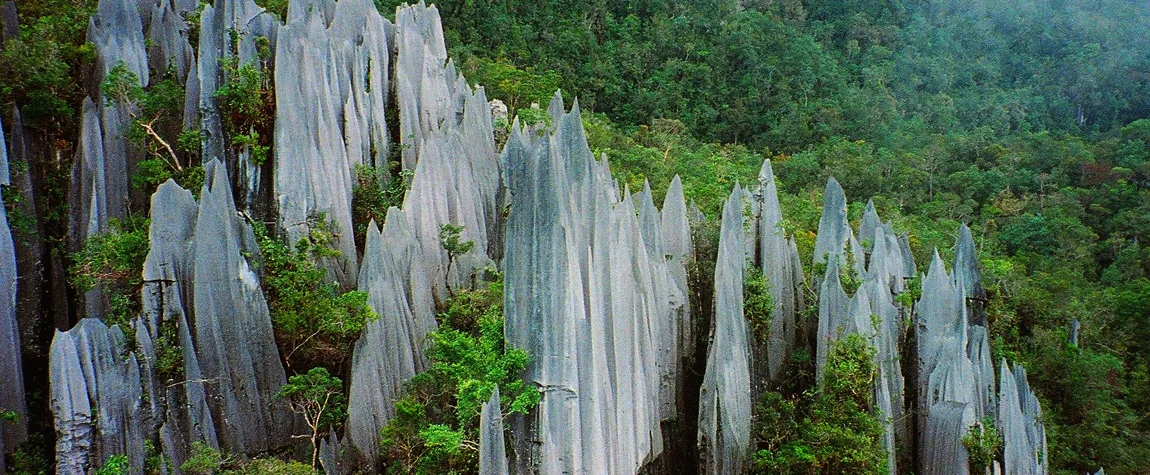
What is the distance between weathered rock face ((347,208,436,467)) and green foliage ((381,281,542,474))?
1.39 ft

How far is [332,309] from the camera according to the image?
506 inches

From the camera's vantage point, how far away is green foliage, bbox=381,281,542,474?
11.2m

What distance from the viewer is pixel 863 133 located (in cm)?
3503

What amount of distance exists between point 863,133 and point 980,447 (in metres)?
23.7

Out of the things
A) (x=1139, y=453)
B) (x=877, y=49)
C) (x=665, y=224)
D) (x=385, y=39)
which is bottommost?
(x=1139, y=453)

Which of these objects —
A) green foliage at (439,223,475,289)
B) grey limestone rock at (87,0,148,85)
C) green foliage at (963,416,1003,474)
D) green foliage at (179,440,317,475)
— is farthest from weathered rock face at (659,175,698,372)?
grey limestone rock at (87,0,148,85)

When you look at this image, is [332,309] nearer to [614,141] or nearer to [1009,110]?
[614,141]

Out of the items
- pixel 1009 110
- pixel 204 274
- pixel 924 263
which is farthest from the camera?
pixel 1009 110

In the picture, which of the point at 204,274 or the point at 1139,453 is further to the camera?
the point at 1139,453

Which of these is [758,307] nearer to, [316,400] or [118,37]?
[316,400]

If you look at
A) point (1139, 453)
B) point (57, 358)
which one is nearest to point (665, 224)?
point (57, 358)

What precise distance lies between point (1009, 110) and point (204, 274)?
3808 centimetres

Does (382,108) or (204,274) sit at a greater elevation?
(382,108)

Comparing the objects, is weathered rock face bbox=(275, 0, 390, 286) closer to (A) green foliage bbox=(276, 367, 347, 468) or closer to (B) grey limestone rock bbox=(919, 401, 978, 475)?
(A) green foliage bbox=(276, 367, 347, 468)
